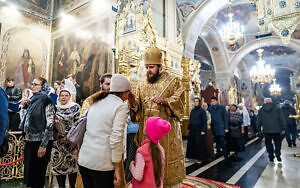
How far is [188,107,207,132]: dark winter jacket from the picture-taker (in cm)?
515

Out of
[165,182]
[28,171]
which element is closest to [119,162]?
[165,182]

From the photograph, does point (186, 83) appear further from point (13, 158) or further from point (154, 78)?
point (13, 158)

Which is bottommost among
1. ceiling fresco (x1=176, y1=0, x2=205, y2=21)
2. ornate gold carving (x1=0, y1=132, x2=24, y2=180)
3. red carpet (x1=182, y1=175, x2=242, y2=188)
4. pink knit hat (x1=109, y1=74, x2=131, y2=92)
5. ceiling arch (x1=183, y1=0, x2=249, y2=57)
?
red carpet (x1=182, y1=175, x2=242, y2=188)

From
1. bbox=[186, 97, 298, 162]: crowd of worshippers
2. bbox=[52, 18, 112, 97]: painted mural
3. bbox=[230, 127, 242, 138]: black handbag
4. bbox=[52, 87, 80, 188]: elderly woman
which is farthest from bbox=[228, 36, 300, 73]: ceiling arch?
bbox=[52, 87, 80, 188]: elderly woman

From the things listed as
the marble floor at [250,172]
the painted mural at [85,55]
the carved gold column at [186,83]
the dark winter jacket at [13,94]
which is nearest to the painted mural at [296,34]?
the carved gold column at [186,83]

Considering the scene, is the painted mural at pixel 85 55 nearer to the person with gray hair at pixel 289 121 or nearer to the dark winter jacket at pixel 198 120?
the dark winter jacket at pixel 198 120

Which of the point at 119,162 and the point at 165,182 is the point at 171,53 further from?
the point at 119,162

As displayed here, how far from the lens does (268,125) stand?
520 centimetres

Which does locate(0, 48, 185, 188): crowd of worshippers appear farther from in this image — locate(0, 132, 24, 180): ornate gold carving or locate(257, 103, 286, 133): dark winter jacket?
locate(257, 103, 286, 133): dark winter jacket

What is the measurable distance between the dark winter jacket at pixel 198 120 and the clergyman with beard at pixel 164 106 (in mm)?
2889

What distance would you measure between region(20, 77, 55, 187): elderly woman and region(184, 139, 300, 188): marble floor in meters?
2.88

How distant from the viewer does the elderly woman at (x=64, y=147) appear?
9.30 feet

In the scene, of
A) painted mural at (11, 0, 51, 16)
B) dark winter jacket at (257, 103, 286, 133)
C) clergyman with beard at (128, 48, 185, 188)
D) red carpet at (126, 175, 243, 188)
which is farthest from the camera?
painted mural at (11, 0, 51, 16)

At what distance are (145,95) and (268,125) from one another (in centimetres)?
432
